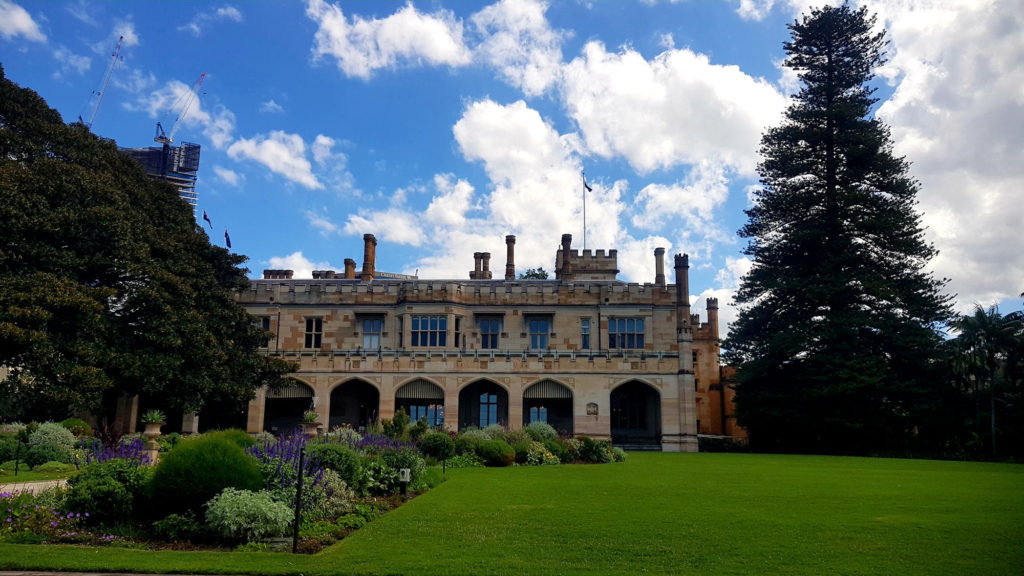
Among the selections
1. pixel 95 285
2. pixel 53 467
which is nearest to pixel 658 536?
pixel 53 467

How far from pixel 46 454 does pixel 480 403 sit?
71.4 ft

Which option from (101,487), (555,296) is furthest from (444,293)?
(101,487)

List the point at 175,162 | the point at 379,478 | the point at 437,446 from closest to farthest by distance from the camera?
the point at 379,478 < the point at 437,446 < the point at 175,162

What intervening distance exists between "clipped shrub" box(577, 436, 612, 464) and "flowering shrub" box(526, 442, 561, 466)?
3.86ft

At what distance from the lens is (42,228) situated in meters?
24.5

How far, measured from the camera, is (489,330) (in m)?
40.6

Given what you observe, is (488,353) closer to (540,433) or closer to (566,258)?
(540,433)

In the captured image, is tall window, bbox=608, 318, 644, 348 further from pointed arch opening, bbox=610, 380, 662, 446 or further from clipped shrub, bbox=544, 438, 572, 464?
clipped shrub, bbox=544, 438, 572, 464

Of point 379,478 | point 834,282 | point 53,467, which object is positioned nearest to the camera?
point 379,478

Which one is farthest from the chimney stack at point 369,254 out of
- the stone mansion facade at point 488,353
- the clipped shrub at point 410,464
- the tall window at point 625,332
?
the clipped shrub at point 410,464

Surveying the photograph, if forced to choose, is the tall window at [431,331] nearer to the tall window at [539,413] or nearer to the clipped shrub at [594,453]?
the tall window at [539,413]

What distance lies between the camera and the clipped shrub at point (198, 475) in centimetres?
1062

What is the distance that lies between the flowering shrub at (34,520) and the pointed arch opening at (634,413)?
2982 centimetres

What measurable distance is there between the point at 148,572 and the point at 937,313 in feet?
123
